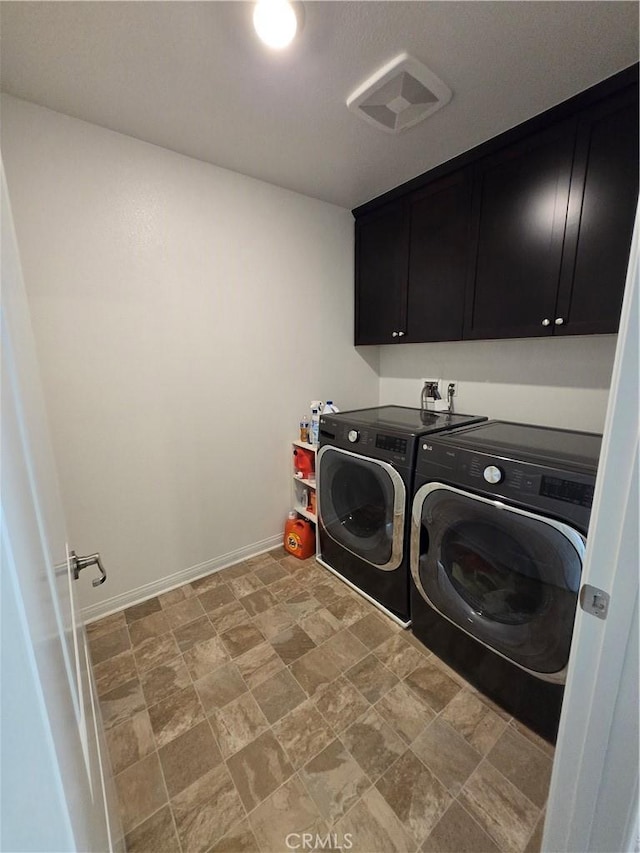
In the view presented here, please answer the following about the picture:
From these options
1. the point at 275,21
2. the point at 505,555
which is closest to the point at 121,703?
the point at 505,555

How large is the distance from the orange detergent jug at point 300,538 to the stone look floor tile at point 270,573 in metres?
0.17

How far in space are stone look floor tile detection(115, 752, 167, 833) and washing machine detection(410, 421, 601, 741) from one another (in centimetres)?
117

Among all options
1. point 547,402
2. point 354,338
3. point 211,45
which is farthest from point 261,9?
point 547,402

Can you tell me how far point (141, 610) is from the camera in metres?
1.86

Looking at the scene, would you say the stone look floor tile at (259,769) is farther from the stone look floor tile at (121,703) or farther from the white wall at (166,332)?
the white wall at (166,332)

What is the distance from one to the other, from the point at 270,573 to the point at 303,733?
3.21 feet

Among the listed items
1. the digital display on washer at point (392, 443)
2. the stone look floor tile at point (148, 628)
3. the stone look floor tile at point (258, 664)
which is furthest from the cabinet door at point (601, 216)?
the stone look floor tile at point (148, 628)

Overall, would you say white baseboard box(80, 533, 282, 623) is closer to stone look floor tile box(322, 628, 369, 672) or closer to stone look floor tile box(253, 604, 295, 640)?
stone look floor tile box(253, 604, 295, 640)

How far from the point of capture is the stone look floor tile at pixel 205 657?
4.91 ft

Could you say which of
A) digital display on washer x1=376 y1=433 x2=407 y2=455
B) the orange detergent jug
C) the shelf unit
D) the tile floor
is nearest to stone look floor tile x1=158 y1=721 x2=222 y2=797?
the tile floor

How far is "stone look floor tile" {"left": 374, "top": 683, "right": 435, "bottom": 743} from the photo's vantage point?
4.11 feet

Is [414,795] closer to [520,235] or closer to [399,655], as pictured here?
[399,655]

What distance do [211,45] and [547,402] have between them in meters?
2.07

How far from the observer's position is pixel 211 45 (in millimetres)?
1123
